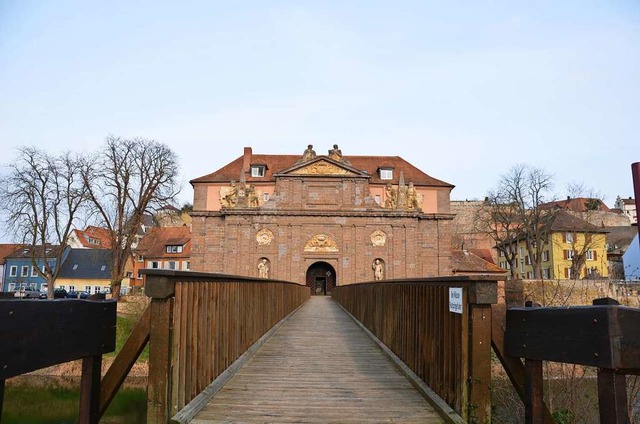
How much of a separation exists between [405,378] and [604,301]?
12.1 feet

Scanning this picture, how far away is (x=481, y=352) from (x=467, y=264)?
41.5m

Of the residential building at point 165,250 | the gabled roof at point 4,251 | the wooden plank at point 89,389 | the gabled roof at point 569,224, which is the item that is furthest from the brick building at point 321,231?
the wooden plank at point 89,389

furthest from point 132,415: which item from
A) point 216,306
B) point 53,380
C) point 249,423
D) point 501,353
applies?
point 501,353

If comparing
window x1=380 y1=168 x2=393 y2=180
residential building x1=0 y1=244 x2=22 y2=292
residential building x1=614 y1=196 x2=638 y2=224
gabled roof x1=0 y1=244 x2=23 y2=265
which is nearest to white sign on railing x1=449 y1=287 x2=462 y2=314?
window x1=380 y1=168 x2=393 y2=180

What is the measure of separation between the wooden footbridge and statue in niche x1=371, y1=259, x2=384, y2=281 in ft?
104

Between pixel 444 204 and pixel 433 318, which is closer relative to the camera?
pixel 433 318

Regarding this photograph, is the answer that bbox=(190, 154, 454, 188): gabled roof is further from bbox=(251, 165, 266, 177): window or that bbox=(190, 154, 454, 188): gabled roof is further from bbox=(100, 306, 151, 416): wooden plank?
bbox=(100, 306, 151, 416): wooden plank

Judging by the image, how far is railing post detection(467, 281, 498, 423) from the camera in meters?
4.16

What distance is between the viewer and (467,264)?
43906mm

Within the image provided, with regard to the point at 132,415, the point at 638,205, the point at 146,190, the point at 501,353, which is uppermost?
the point at 146,190

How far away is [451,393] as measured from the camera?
4.73 meters

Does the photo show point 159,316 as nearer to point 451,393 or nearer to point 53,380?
point 451,393

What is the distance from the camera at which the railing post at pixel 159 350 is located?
13.3 ft

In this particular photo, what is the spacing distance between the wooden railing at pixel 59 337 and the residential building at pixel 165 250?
5852cm
